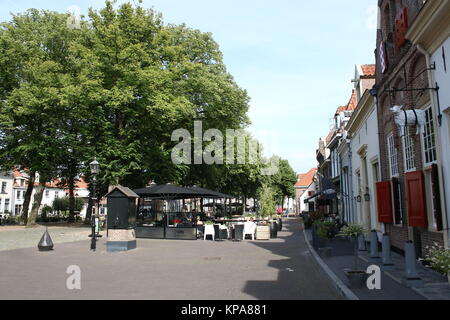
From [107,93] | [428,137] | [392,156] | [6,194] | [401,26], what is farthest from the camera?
[6,194]

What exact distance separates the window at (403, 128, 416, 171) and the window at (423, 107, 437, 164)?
1.11 m

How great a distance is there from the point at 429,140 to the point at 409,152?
196 centimetres

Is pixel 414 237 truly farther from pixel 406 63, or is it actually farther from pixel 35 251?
pixel 35 251

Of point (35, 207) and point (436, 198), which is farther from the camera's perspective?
point (35, 207)

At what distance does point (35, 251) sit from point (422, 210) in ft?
47.5

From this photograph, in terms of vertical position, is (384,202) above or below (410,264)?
above

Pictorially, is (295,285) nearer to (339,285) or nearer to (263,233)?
(339,285)

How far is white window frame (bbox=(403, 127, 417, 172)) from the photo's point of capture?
11.6m

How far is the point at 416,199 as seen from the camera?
10.7 meters

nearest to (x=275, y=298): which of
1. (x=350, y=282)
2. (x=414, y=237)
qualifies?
(x=350, y=282)

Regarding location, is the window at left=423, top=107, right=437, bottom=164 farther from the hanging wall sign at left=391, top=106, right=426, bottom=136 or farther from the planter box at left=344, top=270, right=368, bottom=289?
the planter box at left=344, top=270, right=368, bottom=289

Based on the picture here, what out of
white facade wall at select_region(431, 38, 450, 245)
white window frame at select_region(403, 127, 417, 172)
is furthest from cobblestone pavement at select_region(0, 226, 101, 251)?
white facade wall at select_region(431, 38, 450, 245)

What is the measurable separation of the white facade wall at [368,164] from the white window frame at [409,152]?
3.37 metres

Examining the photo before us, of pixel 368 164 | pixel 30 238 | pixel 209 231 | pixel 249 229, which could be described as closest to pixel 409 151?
pixel 368 164
